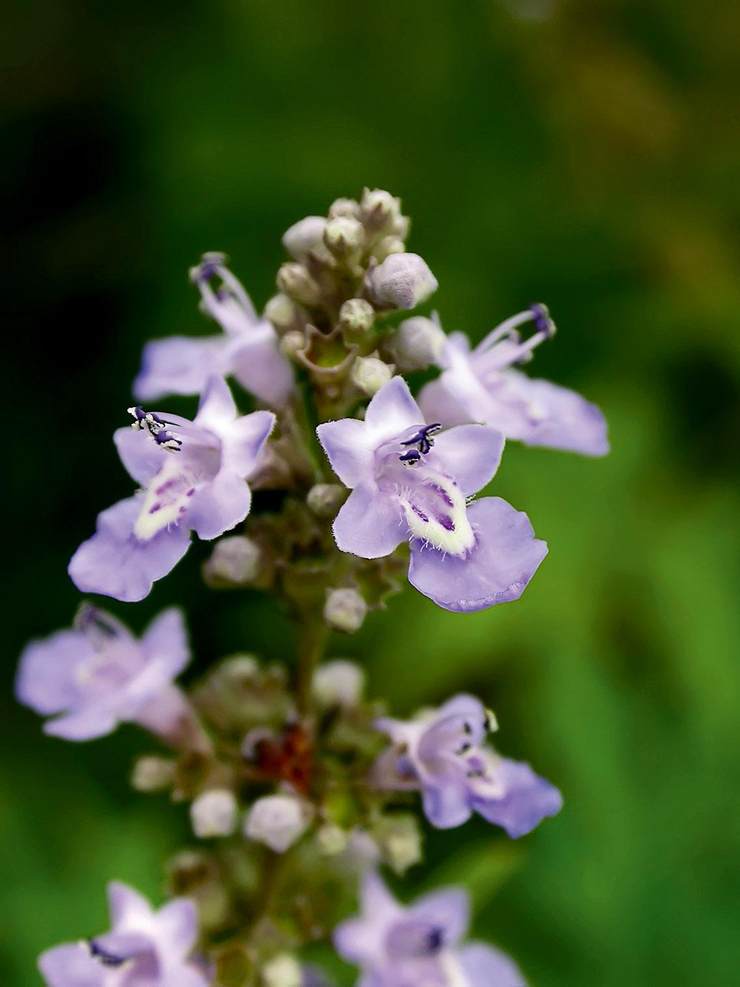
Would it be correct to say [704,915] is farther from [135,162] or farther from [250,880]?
[135,162]

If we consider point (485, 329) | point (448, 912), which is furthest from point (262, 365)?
point (485, 329)

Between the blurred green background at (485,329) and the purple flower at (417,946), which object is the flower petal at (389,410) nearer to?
the purple flower at (417,946)

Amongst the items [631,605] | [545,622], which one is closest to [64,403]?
[545,622]

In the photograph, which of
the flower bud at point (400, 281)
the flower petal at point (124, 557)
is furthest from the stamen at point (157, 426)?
the flower bud at point (400, 281)

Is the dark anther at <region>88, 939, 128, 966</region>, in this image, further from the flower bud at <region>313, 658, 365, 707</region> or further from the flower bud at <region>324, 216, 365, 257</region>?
the flower bud at <region>324, 216, 365, 257</region>

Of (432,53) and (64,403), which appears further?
(432,53)

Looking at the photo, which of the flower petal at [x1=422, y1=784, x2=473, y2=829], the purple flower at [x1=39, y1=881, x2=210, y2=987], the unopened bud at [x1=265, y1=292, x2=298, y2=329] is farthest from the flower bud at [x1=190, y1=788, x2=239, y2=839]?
the unopened bud at [x1=265, y1=292, x2=298, y2=329]
